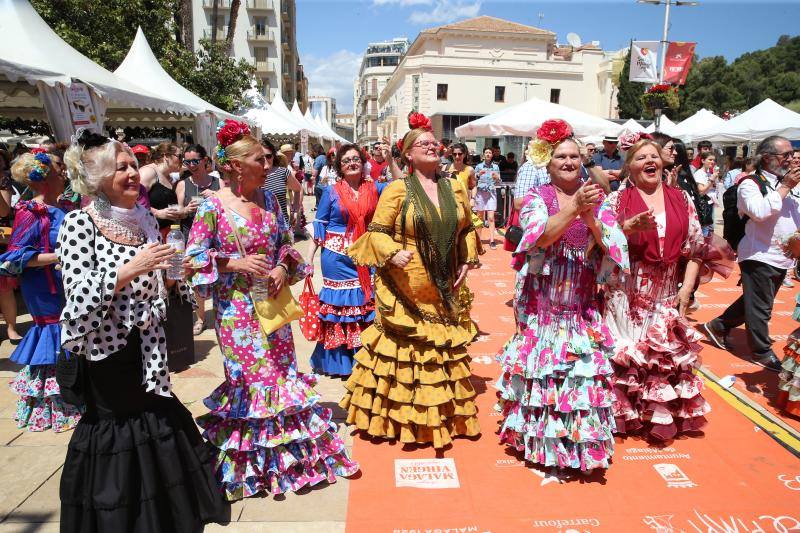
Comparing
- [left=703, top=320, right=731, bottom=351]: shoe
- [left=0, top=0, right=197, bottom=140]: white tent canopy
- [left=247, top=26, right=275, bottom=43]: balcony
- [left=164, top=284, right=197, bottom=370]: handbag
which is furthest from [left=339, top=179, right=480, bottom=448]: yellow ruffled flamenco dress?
[left=247, top=26, right=275, bottom=43]: balcony

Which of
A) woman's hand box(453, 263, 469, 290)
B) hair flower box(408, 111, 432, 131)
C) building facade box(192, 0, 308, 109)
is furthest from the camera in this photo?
building facade box(192, 0, 308, 109)

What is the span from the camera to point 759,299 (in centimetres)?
524

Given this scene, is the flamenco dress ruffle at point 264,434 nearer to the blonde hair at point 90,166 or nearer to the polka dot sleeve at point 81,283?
the polka dot sleeve at point 81,283

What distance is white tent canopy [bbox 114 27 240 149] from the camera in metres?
12.0

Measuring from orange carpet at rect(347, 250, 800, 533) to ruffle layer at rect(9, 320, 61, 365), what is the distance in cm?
254

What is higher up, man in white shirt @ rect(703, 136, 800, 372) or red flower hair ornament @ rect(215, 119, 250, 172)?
red flower hair ornament @ rect(215, 119, 250, 172)

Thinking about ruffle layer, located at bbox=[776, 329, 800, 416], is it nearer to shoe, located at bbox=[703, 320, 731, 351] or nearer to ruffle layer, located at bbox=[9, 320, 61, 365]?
shoe, located at bbox=[703, 320, 731, 351]

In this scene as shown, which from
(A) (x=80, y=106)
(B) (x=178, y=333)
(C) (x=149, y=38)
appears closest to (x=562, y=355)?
(B) (x=178, y=333)

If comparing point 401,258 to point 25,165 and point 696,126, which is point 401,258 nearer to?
point 25,165

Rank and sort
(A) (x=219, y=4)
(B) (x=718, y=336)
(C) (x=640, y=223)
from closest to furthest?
1. (C) (x=640, y=223)
2. (B) (x=718, y=336)
3. (A) (x=219, y=4)

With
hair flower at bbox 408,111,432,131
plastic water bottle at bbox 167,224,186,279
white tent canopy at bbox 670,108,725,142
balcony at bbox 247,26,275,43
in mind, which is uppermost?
balcony at bbox 247,26,275,43

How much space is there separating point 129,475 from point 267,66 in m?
56.0

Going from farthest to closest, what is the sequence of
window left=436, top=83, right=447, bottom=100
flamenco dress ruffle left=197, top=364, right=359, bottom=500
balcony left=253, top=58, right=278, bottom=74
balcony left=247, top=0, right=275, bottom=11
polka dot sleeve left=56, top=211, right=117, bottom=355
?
balcony left=253, top=58, right=278, bottom=74, balcony left=247, top=0, right=275, bottom=11, window left=436, top=83, right=447, bottom=100, flamenco dress ruffle left=197, top=364, right=359, bottom=500, polka dot sleeve left=56, top=211, right=117, bottom=355

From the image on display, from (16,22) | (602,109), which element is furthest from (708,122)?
(602,109)
